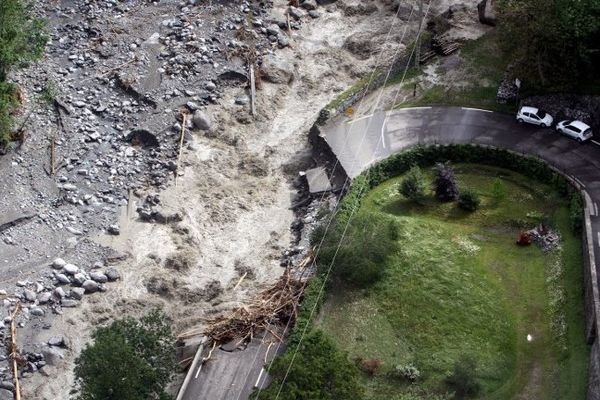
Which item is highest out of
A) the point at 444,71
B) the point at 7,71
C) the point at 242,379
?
the point at 7,71

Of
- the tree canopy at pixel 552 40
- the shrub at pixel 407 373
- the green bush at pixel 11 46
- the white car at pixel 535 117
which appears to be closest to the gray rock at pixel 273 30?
the green bush at pixel 11 46

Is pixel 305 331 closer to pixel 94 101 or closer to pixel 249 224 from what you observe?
pixel 249 224

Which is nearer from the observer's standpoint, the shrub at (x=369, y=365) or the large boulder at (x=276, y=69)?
the shrub at (x=369, y=365)

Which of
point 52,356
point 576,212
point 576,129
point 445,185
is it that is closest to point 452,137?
point 445,185

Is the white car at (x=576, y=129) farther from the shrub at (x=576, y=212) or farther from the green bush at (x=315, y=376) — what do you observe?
the green bush at (x=315, y=376)

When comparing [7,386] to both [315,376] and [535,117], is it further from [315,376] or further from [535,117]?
[535,117]

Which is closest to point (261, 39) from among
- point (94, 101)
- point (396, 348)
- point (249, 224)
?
point (94, 101)

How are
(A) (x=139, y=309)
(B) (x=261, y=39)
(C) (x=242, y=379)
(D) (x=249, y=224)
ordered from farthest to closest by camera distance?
(B) (x=261, y=39) < (D) (x=249, y=224) < (A) (x=139, y=309) < (C) (x=242, y=379)
